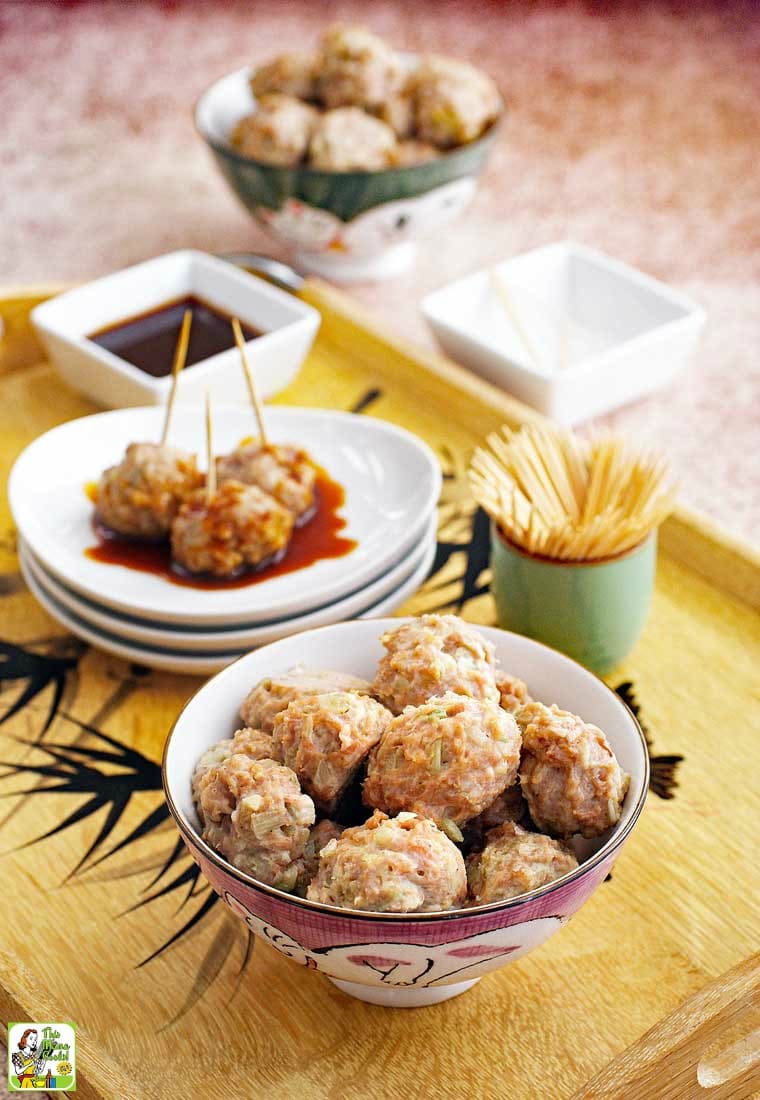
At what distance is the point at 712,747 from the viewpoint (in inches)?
48.0

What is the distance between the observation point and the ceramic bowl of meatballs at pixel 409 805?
0.85 metres

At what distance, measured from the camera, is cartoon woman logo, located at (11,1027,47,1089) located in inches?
37.3

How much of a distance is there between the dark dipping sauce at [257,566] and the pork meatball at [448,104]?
34.4 inches

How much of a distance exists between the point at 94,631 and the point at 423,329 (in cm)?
109

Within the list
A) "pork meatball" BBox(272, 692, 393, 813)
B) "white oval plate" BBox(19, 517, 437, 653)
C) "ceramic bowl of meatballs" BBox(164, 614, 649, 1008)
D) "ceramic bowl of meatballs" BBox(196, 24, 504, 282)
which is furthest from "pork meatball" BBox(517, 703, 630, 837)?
"ceramic bowl of meatballs" BBox(196, 24, 504, 282)

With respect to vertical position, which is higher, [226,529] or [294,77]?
[294,77]

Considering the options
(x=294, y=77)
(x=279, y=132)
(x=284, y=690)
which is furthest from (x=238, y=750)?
(x=294, y=77)

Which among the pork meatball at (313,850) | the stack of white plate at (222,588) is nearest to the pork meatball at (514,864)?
the pork meatball at (313,850)

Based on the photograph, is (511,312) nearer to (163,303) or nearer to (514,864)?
(163,303)

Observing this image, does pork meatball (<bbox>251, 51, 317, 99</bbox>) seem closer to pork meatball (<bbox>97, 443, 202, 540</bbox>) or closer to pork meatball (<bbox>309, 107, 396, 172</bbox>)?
pork meatball (<bbox>309, 107, 396, 172</bbox>)

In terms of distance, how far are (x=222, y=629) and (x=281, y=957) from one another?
363 millimetres

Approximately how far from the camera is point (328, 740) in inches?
37.0

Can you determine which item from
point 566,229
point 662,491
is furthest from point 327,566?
point 566,229

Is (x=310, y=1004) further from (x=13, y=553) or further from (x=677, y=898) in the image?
(x=13, y=553)
